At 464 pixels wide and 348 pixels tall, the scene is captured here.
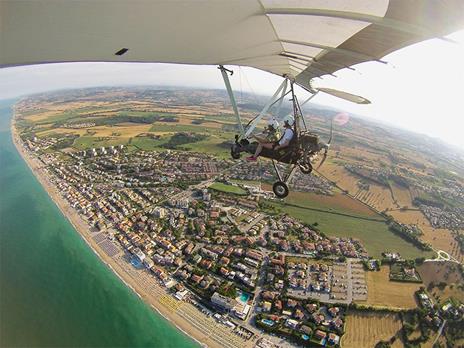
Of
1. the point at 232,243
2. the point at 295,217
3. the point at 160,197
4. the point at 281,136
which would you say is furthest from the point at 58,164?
the point at 281,136

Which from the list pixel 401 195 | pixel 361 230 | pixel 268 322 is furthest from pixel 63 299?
pixel 401 195

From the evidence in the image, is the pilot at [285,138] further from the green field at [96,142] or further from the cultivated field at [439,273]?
the green field at [96,142]

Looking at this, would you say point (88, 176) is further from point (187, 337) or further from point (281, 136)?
point (281, 136)

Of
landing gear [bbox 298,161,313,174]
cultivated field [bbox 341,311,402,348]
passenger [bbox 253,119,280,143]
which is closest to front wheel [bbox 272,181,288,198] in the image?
landing gear [bbox 298,161,313,174]

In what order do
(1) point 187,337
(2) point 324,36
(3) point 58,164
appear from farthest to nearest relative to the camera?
(3) point 58,164 → (1) point 187,337 → (2) point 324,36

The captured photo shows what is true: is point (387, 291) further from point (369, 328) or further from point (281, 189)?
point (281, 189)

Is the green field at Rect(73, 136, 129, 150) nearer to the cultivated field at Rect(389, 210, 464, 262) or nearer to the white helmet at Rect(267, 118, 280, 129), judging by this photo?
the cultivated field at Rect(389, 210, 464, 262)

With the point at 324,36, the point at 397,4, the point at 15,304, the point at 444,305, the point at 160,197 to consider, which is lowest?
the point at 444,305
